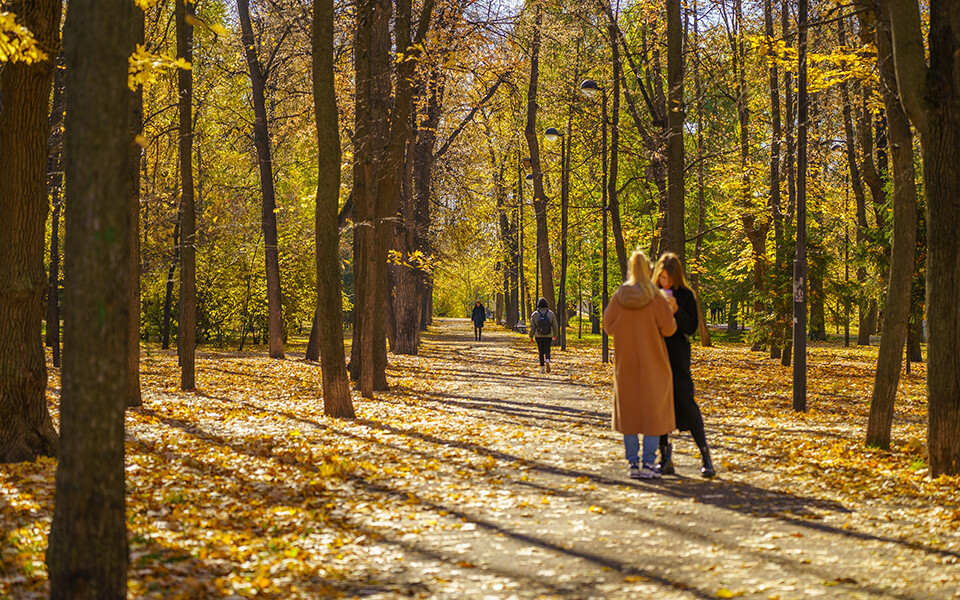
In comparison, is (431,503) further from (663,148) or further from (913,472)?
(663,148)

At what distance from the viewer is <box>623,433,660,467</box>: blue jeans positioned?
325 inches

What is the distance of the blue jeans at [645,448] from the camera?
27.1 feet

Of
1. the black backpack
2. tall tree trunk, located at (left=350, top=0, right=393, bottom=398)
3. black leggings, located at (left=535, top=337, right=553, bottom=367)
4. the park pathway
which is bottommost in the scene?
the park pathway

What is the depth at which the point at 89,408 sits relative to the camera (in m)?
3.99

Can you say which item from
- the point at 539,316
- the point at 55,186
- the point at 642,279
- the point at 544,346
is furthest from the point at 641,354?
the point at 55,186

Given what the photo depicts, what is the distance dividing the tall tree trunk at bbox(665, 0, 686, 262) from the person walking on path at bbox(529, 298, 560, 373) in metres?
3.33

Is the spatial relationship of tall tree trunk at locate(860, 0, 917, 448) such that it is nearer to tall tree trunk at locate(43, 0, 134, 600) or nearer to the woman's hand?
the woman's hand

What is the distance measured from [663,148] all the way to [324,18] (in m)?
13.6

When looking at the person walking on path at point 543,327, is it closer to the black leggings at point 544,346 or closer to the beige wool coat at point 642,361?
the black leggings at point 544,346

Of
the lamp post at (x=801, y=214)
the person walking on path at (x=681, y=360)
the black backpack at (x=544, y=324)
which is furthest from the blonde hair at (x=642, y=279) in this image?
the black backpack at (x=544, y=324)

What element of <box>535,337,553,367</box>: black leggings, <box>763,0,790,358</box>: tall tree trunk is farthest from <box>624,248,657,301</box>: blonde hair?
<box>763,0,790,358</box>: tall tree trunk

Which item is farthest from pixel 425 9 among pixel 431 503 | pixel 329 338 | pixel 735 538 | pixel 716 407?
pixel 735 538

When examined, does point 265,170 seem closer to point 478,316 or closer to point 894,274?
point 478,316

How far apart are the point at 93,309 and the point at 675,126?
19182mm
